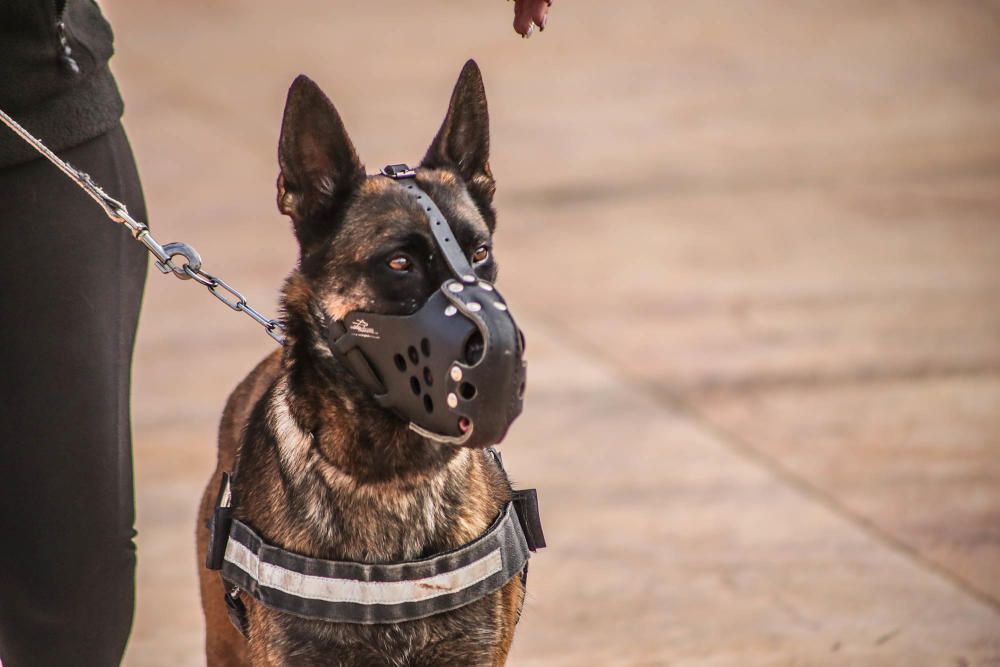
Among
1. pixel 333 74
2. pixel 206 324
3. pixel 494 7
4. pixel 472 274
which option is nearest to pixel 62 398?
pixel 472 274

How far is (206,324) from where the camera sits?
26.3 feet

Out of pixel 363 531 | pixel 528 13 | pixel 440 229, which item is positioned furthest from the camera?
pixel 528 13

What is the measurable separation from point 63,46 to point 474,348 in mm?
1168

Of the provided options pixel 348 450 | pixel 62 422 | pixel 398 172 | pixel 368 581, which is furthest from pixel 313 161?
pixel 368 581

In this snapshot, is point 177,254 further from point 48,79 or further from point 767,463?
point 767,463

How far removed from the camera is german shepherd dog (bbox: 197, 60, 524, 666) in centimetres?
297

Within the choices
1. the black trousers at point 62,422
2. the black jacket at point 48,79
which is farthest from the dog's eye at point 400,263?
the black jacket at point 48,79

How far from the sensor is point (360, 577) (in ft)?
9.65

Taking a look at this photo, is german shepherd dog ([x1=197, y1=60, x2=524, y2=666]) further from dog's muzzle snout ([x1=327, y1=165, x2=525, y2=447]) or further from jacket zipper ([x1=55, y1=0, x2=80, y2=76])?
jacket zipper ([x1=55, y1=0, x2=80, y2=76])

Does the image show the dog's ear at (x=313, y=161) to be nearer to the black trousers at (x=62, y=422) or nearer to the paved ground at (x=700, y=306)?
the black trousers at (x=62, y=422)

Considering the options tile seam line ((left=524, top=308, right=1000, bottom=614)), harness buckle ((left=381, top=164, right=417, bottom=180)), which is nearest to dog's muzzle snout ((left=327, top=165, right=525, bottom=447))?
harness buckle ((left=381, top=164, right=417, bottom=180))

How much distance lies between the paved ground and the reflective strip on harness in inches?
69.5

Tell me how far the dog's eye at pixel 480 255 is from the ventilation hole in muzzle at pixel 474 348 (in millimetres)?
284

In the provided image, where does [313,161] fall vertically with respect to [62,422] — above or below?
above
